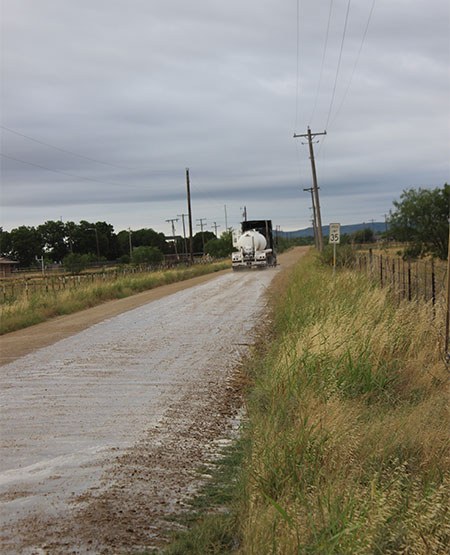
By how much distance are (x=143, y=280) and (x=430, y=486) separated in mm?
32651

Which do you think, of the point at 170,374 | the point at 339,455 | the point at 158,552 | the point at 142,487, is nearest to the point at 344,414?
the point at 339,455

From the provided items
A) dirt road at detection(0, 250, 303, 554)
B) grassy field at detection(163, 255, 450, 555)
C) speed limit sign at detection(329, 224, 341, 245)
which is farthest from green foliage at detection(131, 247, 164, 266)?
grassy field at detection(163, 255, 450, 555)

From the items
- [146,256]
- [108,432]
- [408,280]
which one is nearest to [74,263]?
[146,256]

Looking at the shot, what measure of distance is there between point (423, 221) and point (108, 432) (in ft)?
214

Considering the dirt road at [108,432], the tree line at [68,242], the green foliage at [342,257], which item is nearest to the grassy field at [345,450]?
the dirt road at [108,432]

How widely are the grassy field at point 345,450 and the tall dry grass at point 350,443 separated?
1cm

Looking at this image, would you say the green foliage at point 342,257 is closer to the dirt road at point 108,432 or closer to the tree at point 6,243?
the dirt road at point 108,432

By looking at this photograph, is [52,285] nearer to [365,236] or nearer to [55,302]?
[55,302]

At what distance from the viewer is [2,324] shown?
17.6 metres

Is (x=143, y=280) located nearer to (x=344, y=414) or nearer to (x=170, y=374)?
(x=170, y=374)

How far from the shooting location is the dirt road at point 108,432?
4789 mm

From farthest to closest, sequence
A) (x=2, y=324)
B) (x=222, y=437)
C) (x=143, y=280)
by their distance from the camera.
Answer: (x=143, y=280), (x=2, y=324), (x=222, y=437)

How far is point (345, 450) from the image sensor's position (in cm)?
525

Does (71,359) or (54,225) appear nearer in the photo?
(71,359)
